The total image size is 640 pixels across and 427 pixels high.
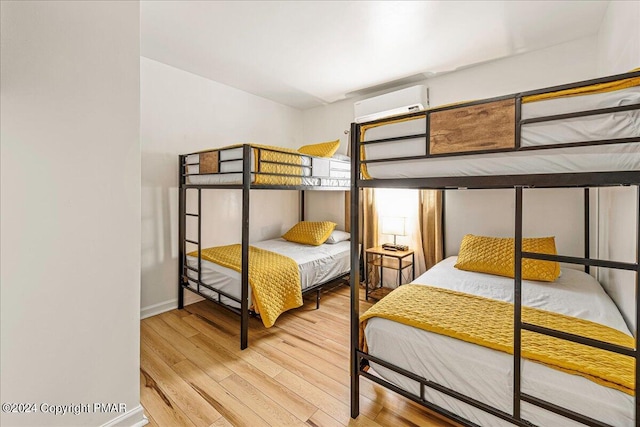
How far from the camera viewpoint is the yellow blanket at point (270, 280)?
248 cm

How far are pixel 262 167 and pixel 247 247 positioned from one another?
28.2 inches

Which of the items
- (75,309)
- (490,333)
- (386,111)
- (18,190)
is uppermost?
(386,111)

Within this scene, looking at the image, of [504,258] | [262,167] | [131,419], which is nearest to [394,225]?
[504,258]

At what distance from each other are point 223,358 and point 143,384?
54cm

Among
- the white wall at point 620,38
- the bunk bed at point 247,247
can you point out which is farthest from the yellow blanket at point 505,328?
the white wall at point 620,38

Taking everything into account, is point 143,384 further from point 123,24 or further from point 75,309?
point 123,24

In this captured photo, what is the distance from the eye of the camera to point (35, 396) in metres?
1.26

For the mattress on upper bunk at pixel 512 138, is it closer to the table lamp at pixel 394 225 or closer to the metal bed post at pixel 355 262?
the metal bed post at pixel 355 262

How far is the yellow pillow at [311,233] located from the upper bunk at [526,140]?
92.6 inches

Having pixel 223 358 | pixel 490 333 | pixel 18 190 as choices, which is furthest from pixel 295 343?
pixel 18 190

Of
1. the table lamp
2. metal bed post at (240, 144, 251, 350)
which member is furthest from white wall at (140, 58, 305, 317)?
the table lamp

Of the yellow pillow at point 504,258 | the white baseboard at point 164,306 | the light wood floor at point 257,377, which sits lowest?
the light wood floor at point 257,377

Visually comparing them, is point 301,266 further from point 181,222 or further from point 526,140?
point 526,140

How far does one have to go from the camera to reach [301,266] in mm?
2932
